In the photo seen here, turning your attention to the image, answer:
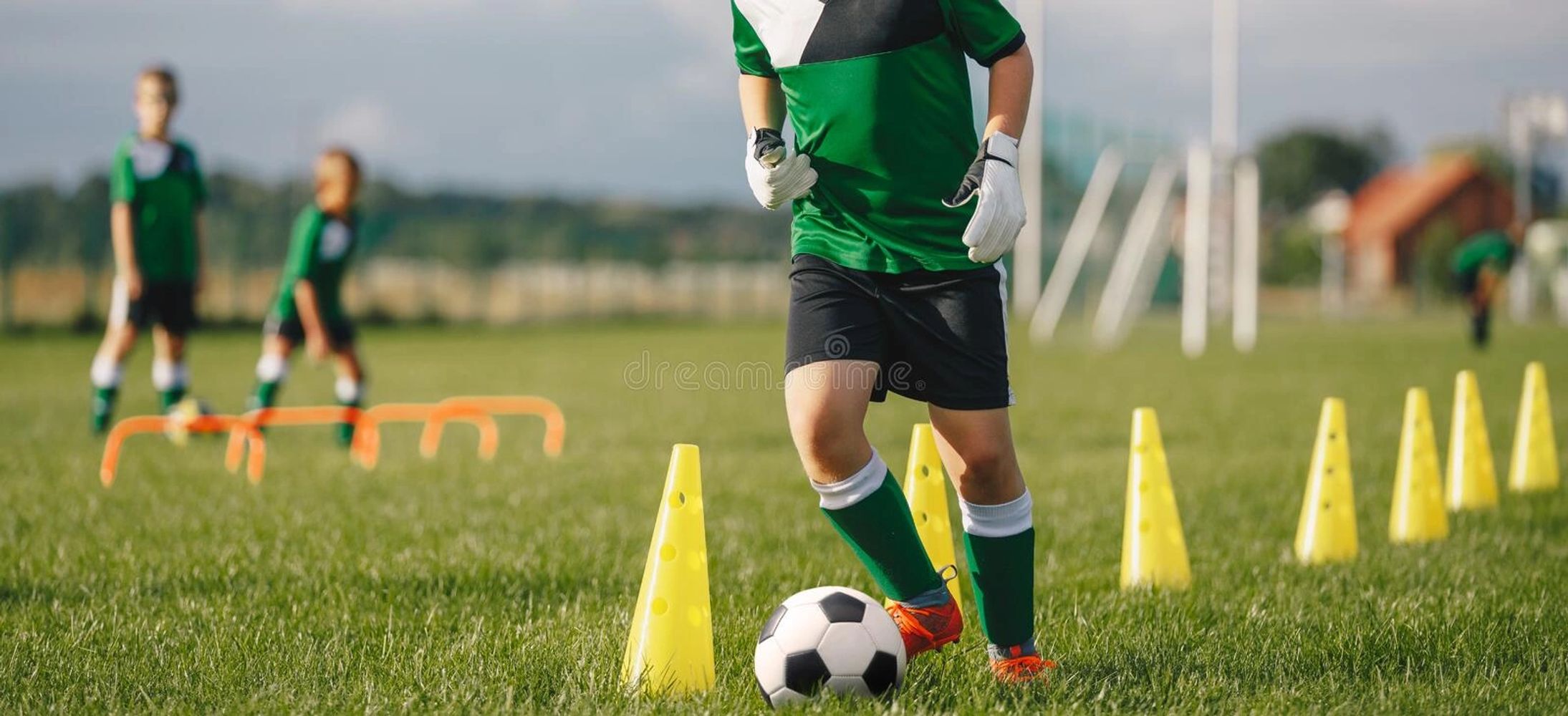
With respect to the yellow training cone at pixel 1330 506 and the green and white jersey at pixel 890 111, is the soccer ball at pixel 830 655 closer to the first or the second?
the green and white jersey at pixel 890 111

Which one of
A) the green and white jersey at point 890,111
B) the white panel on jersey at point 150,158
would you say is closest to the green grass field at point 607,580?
the green and white jersey at point 890,111

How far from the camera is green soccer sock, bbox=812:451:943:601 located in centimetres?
336

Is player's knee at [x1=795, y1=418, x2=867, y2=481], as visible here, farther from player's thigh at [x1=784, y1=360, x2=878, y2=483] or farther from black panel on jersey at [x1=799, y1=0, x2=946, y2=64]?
black panel on jersey at [x1=799, y1=0, x2=946, y2=64]

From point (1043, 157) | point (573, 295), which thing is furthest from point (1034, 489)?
point (573, 295)

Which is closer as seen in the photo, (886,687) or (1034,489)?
(886,687)

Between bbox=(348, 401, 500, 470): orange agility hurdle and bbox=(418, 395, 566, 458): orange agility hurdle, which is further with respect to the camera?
bbox=(418, 395, 566, 458): orange agility hurdle

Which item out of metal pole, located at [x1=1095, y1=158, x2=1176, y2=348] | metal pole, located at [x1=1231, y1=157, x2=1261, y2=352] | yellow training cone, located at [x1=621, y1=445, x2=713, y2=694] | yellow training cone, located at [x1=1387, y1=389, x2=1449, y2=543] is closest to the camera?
yellow training cone, located at [x1=621, y1=445, x2=713, y2=694]

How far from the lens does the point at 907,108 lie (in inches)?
130

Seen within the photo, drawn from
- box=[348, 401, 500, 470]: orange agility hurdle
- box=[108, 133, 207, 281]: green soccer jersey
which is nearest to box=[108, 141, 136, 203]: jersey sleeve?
box=[108, 133, 207, 281]: green soccer jersey

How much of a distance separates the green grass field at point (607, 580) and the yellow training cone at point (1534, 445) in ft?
1.47

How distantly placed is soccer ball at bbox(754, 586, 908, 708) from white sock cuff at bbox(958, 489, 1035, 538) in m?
0.35

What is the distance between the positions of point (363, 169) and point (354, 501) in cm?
321

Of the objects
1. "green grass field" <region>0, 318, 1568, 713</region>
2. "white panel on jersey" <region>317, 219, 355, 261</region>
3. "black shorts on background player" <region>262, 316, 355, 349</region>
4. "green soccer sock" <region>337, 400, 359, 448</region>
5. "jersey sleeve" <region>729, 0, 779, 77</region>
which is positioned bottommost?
"green grass field" <region>0, 318, 1568, 713</region>

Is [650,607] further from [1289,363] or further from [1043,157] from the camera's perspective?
[1043,157]
